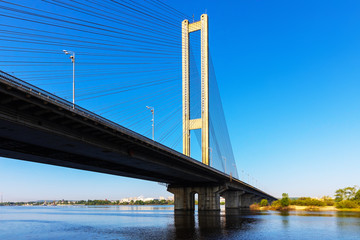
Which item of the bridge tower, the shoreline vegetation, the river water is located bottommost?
the shoreline vegetation

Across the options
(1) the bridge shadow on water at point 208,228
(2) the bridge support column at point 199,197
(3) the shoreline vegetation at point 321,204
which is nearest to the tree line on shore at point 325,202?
(3) the shoreline vegetation at point 321,204

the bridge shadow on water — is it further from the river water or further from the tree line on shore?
the tree line on shore

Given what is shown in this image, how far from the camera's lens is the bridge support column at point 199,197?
3270 inches

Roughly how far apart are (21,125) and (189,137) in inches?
1774

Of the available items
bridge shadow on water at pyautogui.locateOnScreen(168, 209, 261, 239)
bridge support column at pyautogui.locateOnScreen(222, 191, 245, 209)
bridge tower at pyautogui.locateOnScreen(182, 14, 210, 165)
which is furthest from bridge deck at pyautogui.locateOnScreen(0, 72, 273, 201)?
bridge support column at pyautogui.locateOnScreen(222, 191, 245, 209)

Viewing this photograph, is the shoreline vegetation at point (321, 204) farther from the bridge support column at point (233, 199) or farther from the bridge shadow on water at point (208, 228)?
the bridge shadow on water at point (208, 228)

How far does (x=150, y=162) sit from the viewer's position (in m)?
50.6

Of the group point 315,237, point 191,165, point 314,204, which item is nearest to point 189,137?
point 191,165

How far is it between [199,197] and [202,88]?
105 feet

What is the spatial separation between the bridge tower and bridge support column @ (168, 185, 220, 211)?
694 inches

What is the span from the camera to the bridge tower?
2680 inches

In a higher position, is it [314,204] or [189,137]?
[189,137]

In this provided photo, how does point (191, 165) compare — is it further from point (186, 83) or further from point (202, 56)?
point (202, 56)

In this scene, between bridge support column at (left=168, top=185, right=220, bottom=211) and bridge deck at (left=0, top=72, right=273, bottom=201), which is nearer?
bridge deck at (left=0, top=72, right=273, bottom=201)
